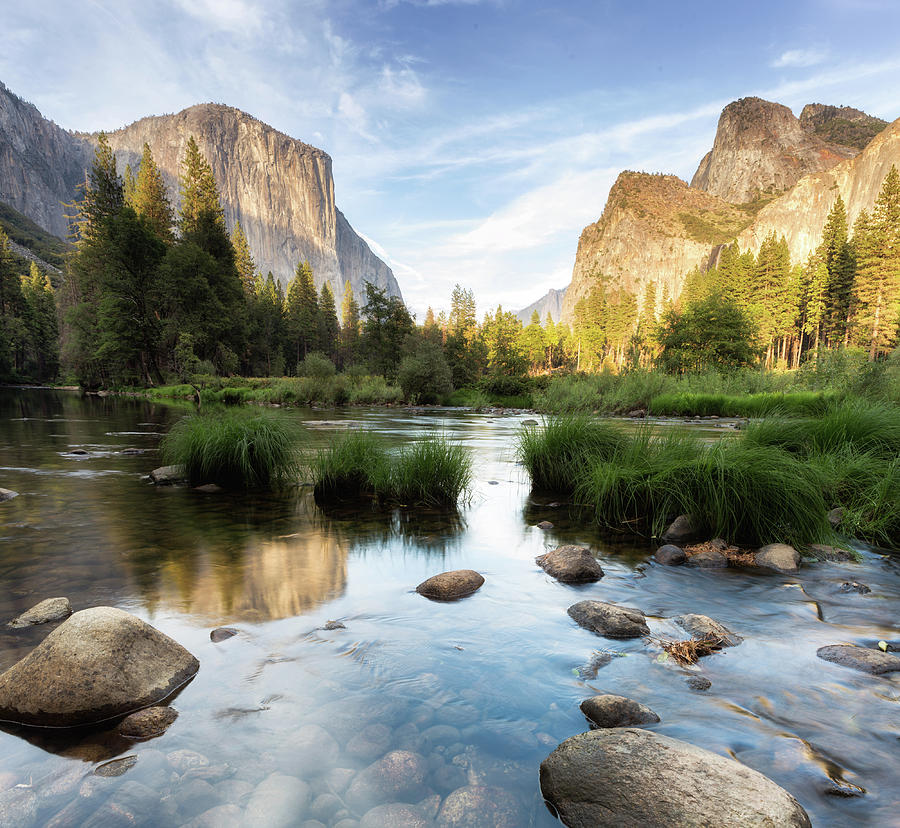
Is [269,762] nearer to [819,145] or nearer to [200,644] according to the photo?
[200,644]

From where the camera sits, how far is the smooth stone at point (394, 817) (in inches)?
80.0

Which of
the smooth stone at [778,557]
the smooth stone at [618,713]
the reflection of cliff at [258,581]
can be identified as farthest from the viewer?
the smooth stone at [778,557]

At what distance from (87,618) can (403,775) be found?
217 cm

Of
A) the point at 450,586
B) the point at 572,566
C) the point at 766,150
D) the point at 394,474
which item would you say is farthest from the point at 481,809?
the point at 766,150

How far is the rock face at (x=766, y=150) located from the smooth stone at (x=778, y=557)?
750ft

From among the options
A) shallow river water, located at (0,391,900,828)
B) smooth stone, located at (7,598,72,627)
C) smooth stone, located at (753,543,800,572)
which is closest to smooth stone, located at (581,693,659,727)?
shallow river water, located at (0,391,900,828)

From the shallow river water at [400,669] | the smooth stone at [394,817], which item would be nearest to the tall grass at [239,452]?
the shallow river water at [400,669]

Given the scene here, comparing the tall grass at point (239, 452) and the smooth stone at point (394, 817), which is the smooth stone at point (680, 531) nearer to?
the smooth stone at point (394, 817)

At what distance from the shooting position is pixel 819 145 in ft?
614

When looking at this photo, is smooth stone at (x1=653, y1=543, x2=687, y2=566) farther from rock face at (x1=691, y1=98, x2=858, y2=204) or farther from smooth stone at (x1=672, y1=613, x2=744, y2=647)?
rock face at (x1=691, y1=98, x2=858, y2=204)

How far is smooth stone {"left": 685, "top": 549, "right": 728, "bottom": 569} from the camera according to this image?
17.4 ft

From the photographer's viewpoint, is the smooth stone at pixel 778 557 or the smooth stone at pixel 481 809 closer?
the smooth stone at pixel 481 809

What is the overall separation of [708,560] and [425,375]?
34727 mm

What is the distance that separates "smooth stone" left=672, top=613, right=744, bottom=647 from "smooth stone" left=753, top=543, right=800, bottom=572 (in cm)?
176
